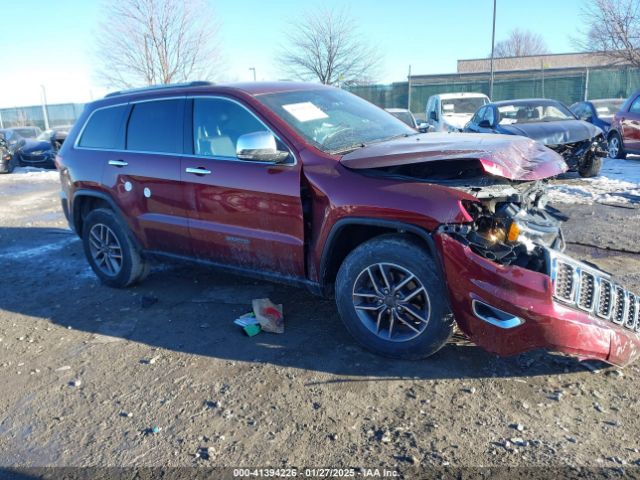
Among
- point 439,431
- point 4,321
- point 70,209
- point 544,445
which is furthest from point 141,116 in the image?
point 544,445

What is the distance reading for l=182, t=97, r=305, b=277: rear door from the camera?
152 inches

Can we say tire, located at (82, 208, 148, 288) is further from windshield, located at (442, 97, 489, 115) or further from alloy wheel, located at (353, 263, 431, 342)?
windshield, located at (442, 97, 489, 115)

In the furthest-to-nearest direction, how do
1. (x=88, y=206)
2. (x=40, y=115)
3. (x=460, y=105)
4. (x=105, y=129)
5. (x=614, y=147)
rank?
1. (x=40, y=115)
2. (x=460, y=105)
3. (x=614, y=147)
4. (x=88, y=206)
5. (x=105, y=129)

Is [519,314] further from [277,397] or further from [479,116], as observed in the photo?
[479,116]

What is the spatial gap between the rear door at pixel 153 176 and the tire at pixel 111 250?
0.75ft

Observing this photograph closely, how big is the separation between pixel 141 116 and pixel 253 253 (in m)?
1.81

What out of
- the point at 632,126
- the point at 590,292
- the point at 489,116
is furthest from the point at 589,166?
the point at 590,292

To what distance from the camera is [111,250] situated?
5.32 meters

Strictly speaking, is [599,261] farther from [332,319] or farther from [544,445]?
[544,445]

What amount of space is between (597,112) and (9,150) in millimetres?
17181

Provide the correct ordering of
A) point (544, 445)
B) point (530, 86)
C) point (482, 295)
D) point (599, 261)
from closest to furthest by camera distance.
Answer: point (544, 445) < point (482, 295) < point (599, 261) < point (530, 86)

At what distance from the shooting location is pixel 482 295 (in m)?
3.08

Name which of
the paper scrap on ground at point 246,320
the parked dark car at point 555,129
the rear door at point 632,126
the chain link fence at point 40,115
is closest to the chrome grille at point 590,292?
the paper scrap on ground at point 246,320

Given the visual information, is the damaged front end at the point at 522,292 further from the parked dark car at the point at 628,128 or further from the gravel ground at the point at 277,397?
the parked dark car at the point at 628,128
